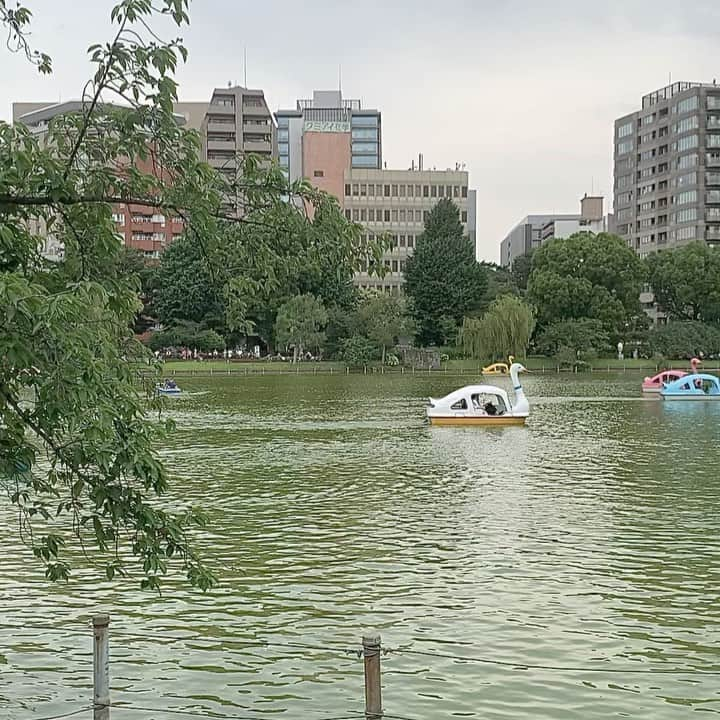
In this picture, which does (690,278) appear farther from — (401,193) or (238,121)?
(238,121)

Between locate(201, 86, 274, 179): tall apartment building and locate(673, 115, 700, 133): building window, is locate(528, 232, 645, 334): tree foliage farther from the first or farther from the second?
locate(201, 86, 274, 179): tall apartment building

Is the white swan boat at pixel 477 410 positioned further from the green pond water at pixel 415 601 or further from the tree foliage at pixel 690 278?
the tree foliage at pixel 690 278

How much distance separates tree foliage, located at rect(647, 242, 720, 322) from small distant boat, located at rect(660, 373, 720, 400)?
46596 millimetres

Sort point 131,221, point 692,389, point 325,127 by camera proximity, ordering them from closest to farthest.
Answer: point 131,221 < point 692,389 < point 325,127

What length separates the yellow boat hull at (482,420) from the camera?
115ft

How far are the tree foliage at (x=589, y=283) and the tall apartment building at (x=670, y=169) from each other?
1268 inches

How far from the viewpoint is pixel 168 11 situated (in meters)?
5.48

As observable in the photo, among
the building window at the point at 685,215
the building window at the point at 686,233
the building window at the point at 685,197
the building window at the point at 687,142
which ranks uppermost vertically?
the building window at the point at 687,142

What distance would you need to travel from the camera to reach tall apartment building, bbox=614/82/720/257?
121750 millimetres

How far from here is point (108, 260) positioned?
6246 mm

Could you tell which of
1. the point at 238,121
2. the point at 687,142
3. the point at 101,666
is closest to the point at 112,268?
the point at 101,666

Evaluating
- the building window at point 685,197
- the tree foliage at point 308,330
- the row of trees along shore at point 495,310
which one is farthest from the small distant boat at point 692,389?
the building window at point 685,197

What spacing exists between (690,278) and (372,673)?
305 feet

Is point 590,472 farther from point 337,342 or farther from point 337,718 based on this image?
point 337,342
